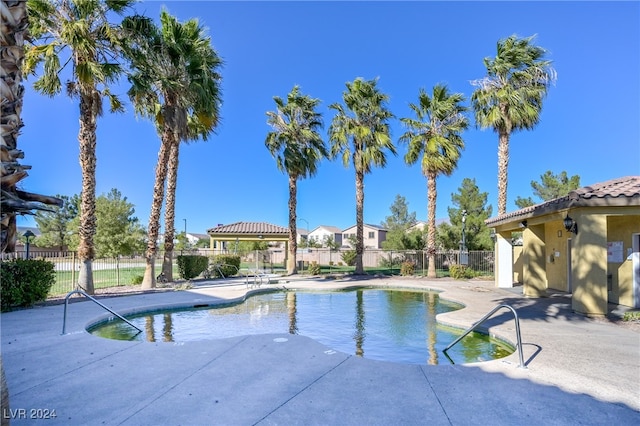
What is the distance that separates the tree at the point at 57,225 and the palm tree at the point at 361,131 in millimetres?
35787

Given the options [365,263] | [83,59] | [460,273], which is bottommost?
[365,263]

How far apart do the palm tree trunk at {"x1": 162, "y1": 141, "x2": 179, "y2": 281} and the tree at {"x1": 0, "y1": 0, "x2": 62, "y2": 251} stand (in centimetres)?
1397

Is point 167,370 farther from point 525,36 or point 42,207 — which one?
point 525,36

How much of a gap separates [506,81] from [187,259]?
20.1 metres

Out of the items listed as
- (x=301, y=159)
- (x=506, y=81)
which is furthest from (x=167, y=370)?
(x=506, y=81)

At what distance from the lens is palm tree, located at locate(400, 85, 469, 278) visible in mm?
21281

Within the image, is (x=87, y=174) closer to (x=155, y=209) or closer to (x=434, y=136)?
(x=155, y=209)

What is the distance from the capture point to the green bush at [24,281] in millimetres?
9406

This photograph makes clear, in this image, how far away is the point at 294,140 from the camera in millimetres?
22984

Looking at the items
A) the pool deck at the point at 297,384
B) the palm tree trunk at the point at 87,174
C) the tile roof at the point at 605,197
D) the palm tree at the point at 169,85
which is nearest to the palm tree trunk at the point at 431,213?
the tile roof at the point at 605,197

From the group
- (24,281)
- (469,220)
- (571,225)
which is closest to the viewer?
(571,225)

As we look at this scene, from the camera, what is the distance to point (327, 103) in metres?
23.7

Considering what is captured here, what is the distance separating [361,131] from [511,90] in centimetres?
853

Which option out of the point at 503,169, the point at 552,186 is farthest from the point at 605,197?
the point at 552,186
